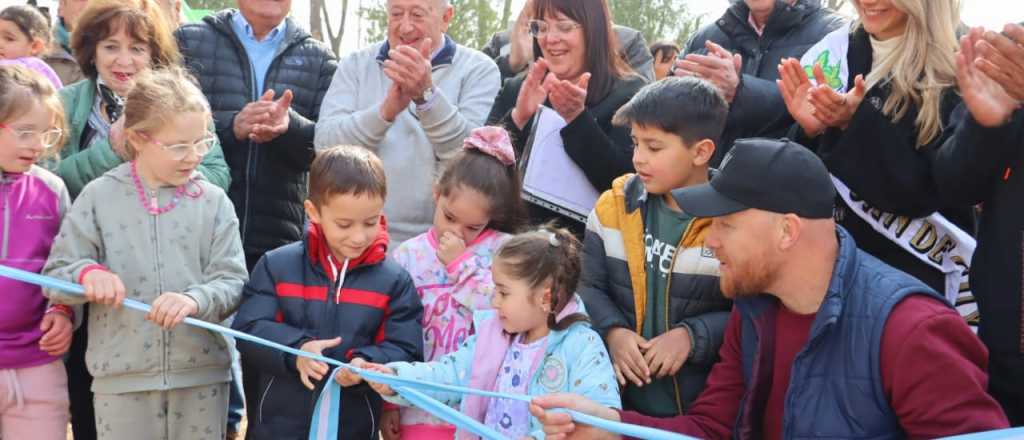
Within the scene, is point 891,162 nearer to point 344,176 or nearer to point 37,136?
point 344,176

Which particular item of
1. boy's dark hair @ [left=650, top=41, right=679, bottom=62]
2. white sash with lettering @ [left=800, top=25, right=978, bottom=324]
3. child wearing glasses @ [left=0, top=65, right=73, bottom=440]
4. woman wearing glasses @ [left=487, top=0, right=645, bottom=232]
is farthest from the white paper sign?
boy's dark hair @ [left=650, top=41, right=679, bottom=62]

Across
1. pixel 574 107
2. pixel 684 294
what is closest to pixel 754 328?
pixel 684 294

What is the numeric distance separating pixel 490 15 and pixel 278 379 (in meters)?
20.2

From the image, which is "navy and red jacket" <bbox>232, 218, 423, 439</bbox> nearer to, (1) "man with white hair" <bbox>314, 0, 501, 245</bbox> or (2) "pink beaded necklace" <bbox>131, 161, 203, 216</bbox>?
(2) "pink beaded necklace" <bbox>131, 161, 203, 216</bbox>

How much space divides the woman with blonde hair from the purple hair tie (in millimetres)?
1170

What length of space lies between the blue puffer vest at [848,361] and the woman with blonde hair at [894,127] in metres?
0.72

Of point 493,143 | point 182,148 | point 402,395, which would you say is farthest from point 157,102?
point 402,395

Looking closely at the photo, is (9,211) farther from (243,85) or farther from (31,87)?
(243,85)

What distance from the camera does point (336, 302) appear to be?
4.12m

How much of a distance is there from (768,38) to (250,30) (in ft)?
8.93

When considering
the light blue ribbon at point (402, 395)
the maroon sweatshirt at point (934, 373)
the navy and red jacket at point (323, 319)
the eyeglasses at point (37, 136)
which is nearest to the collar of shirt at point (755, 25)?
the navy and red jacket at point (323, 319)

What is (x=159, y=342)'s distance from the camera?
168 inches

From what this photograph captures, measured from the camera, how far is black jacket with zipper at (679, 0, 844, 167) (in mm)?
4609

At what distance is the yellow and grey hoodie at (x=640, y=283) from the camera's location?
3900mm
